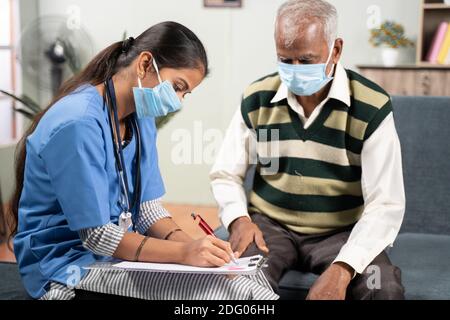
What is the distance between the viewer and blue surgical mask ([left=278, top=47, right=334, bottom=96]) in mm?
1430

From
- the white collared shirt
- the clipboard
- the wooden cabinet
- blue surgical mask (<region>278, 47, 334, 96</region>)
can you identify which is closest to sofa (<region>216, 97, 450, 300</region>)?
the white collared shirt

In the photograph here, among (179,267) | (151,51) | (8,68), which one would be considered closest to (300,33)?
(151,51)

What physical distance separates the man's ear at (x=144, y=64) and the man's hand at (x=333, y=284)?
1.72 feet

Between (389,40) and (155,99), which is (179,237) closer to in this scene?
(155,99)

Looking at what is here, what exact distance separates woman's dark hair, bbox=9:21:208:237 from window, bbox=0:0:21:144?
2.12 metres

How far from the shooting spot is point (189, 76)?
1146 millimetres

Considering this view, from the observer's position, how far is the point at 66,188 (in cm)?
106

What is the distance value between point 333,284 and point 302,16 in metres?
0.56

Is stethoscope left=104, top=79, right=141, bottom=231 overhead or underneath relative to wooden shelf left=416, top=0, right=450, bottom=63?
underneath

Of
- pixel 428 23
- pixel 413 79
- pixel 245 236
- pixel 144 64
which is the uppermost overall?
pixel 428 23

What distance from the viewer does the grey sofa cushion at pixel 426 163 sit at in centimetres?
186

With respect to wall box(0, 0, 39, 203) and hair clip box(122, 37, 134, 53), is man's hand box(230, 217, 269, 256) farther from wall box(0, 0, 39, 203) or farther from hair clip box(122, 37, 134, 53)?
wall box(0, 0, 39, 203)

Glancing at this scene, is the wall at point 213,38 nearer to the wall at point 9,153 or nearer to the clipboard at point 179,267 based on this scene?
the clipboard at point 179,267
